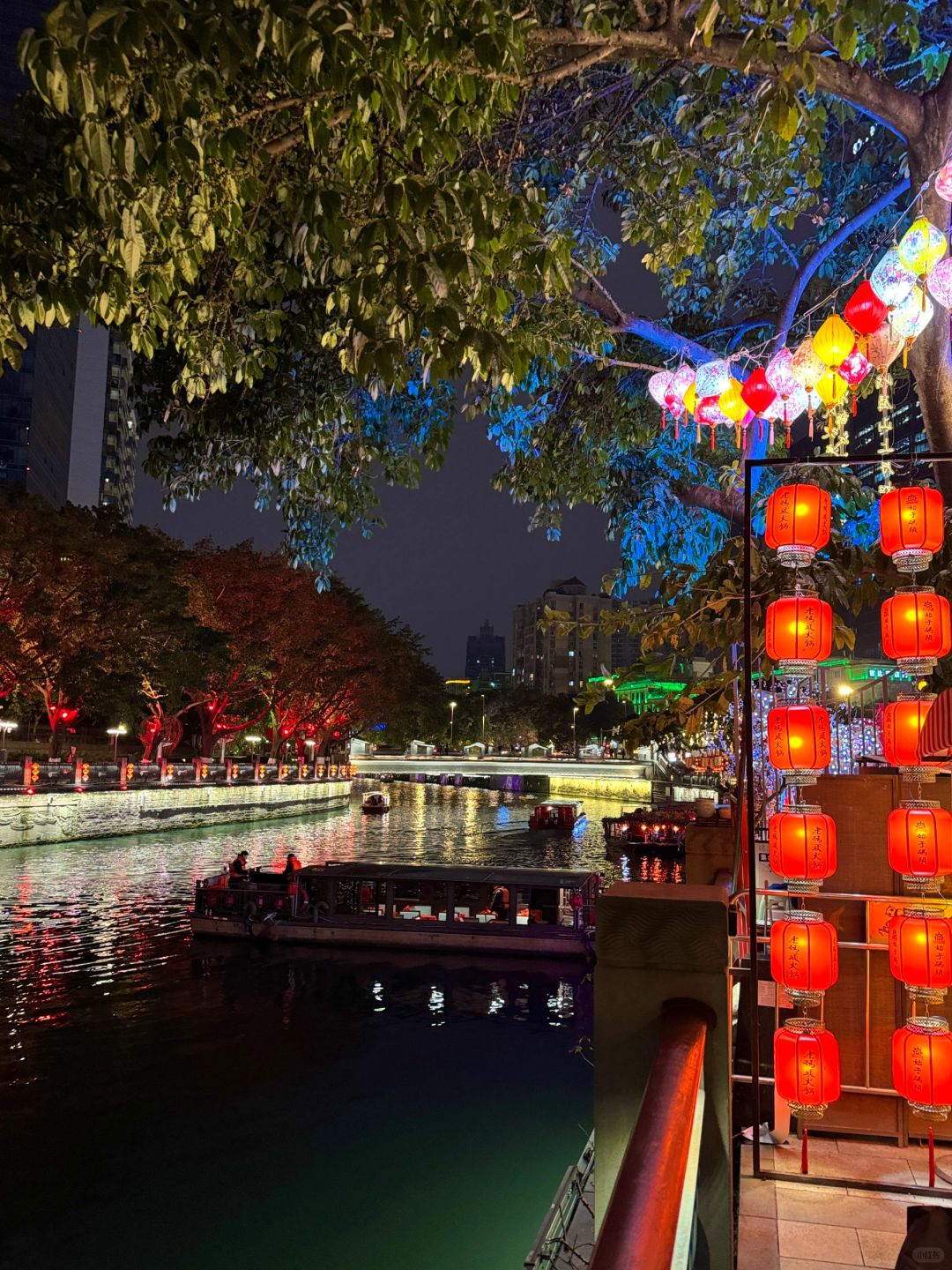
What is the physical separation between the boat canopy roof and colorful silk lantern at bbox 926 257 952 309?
740 inches

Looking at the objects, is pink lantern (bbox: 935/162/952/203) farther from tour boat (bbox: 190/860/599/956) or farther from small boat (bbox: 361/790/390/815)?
small boat (bbox: 361/790/390/815)

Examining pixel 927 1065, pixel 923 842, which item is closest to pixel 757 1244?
pixel 927 1065

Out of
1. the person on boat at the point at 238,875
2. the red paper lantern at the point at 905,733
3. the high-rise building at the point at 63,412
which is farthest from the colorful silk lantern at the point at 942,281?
the high-rise building at the point at 63,412

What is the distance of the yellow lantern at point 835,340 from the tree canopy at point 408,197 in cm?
57

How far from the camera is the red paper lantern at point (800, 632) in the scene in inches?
242

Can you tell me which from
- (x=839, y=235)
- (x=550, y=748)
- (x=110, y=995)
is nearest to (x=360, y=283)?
(x=839, y=235)

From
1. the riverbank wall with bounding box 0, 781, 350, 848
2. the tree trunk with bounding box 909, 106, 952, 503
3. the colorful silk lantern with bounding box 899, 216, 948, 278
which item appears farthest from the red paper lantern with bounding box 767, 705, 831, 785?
the riverbank wall with bounding box 0, 781, 350, 848

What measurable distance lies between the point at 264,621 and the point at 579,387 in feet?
133

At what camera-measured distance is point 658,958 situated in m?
2.54

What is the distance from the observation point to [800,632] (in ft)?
20.3

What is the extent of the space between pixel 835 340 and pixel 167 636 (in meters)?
38.8

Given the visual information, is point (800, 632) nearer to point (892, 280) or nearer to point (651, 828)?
point (892, 280)

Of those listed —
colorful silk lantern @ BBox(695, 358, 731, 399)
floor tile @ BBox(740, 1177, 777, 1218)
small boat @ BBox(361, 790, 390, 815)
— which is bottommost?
small boat @ BBox(361, 790, 390, 815)

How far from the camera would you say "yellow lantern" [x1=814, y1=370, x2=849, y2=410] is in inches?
259
